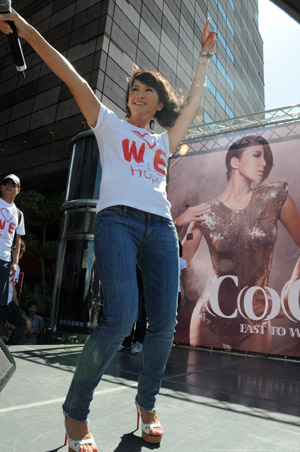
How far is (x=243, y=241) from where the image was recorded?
24.8 ft

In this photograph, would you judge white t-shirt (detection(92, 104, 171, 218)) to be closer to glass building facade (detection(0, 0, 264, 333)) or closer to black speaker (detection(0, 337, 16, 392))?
black speaker (detection(0, 337, 16, 392))

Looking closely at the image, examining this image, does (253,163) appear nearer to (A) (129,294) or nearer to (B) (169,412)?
(B) (169,412)

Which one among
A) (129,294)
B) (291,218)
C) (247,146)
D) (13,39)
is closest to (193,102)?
(13,39)

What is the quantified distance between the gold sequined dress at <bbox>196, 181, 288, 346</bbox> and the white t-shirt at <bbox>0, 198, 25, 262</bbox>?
499 cm

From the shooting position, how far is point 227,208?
797 cm

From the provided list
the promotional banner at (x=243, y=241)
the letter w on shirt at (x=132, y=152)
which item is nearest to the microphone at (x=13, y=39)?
the letter w on shirt at (x=132, y=152)

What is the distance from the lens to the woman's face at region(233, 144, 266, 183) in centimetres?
784

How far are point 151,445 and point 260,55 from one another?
42.5m

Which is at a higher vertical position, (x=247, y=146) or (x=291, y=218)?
(x=247, y=146)

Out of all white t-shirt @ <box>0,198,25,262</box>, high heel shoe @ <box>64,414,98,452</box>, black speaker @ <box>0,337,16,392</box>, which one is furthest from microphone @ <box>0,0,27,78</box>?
white t-shirt @ <box>0,198,25,262</box>

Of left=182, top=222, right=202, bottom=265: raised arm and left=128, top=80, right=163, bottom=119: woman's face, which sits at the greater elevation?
left=182, top=222, right=202, bottom=265: raised arm

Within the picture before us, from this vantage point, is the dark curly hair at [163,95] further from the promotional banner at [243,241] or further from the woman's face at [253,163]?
the woman's face at [253,163]

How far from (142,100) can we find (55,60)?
0.51 m

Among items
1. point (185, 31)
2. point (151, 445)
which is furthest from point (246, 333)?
point (185, 31)
